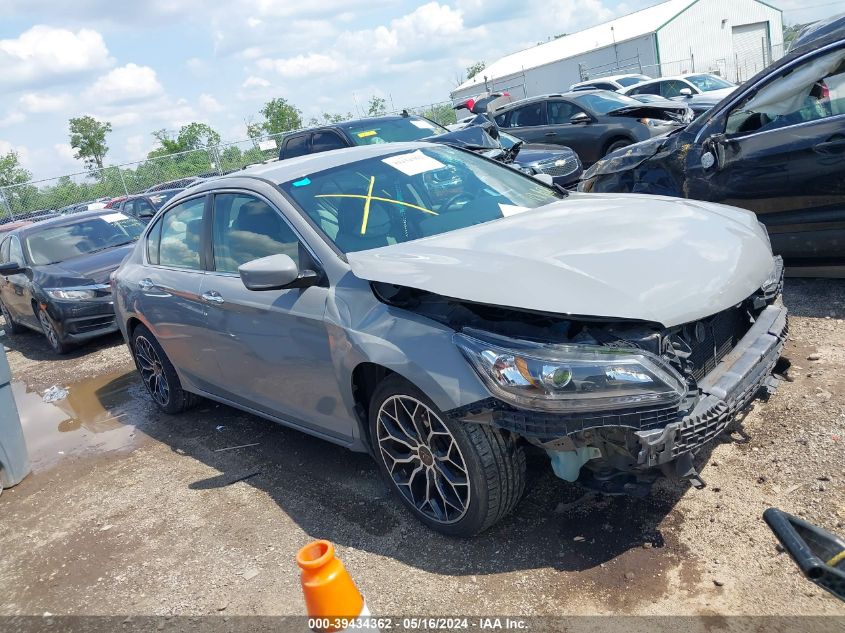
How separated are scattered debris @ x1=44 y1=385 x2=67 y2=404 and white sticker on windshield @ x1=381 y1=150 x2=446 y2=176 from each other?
15.7 ft

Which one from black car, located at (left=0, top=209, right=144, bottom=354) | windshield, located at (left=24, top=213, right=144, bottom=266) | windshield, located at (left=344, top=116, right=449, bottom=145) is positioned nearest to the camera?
black car, located at (left=0, top=209, right=144, bottom=354)

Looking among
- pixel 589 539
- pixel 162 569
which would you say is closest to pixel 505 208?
pixel 589 539

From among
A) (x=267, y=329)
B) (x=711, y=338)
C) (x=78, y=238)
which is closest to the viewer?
(x=711, y=338)

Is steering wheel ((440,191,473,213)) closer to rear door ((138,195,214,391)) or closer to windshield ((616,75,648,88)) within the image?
rear door ((138,195,214,391))

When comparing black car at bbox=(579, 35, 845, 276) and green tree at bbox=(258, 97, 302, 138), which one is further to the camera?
green tree at bbox=(258, 97, 302, 138)

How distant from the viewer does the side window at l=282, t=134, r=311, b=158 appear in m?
12.3

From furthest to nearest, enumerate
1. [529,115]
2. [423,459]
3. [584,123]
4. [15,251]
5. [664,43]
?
[664,43], [529,115], [584,123], [15,251], [423,459]

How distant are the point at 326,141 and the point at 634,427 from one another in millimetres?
9870

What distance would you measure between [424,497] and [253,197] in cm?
196

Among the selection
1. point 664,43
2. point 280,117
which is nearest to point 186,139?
point 280,117

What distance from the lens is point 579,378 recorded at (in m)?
2.71

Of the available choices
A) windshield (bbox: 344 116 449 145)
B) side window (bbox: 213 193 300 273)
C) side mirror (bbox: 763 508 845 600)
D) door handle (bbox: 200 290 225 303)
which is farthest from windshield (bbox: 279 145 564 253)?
windshield (bbox: 344 116 449 145)

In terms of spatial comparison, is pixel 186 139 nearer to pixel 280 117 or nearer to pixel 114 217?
pixel 280 117

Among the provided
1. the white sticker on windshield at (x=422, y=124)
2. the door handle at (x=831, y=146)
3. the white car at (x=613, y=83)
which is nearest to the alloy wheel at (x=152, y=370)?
the door handle at (x=831, y=146)
